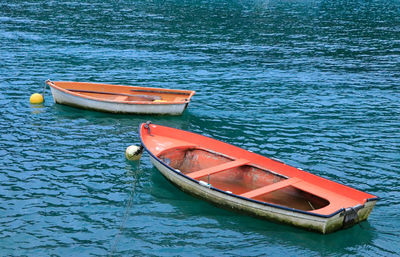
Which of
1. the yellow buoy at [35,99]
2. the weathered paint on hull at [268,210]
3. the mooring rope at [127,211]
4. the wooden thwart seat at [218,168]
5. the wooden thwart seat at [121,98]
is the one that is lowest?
the mooring rope at [127,211]

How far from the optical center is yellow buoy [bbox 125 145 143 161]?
759 inches

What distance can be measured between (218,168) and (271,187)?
6.94 ft

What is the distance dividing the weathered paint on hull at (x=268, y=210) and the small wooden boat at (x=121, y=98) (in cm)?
767

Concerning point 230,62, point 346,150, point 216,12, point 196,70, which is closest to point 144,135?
point 346,150

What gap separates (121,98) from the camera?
25.5 metres

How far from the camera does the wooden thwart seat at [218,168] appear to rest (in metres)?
16.5

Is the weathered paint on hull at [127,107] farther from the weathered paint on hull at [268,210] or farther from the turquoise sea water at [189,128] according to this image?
the weathered paint on hull at [268,210]

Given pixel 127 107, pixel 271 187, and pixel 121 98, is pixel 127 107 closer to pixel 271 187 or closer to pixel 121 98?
pixel 121 98

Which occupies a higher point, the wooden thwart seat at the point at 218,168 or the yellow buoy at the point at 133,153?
the wooden thwart seat at the point at 218,168

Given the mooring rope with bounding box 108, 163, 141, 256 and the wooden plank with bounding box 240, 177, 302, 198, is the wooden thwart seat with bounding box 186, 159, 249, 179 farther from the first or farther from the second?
the mooring rope with bounding box 108, 163, 141, 256

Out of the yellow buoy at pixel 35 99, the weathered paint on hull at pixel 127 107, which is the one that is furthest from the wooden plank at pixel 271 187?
the yellow buoy at pixel 35 99

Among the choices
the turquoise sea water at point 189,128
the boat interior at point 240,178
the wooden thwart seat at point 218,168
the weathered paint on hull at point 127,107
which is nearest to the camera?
the turquoise sea water at point 189,128

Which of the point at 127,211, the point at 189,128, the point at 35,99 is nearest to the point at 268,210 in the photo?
the point at 127,211

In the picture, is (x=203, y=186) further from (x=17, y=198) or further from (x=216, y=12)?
(x=216, y=12)
